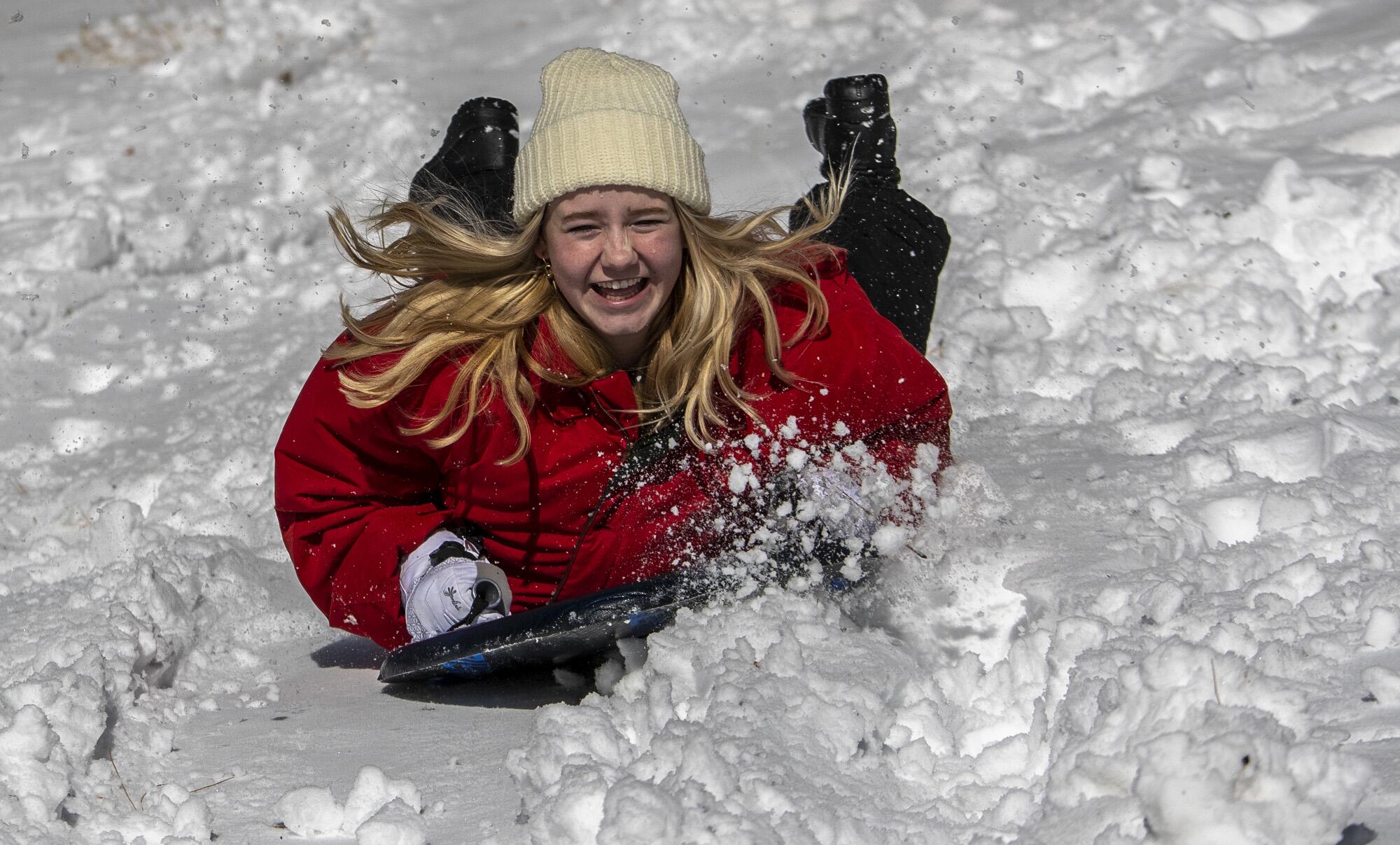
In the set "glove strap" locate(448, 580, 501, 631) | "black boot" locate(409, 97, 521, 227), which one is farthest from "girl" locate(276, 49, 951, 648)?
"black boot" locate(409, 97, 521, 227)

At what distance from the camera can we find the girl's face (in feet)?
8.67

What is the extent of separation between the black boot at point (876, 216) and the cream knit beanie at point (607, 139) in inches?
39.1

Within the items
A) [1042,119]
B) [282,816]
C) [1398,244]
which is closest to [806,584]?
[282,816]

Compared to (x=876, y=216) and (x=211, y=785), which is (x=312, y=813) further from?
(x=876, y=216)

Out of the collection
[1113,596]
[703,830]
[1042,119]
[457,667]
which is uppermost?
[703,830]

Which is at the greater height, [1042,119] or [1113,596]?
[1113,596]

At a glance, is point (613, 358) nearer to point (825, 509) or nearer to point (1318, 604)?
point (825, 509)

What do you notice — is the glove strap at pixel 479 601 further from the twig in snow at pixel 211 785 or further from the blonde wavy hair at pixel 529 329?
the twig in snow at pixel 211 785

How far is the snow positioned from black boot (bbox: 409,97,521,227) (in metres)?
0.80

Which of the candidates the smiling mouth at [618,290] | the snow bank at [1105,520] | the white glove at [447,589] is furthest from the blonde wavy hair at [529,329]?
the snow bank at [1105,520]

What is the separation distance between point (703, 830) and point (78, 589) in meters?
2.12

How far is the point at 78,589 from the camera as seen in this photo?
324 centimetres

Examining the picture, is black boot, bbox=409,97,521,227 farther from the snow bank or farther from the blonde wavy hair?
the snow bank

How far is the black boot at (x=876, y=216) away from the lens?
12.5 feet
